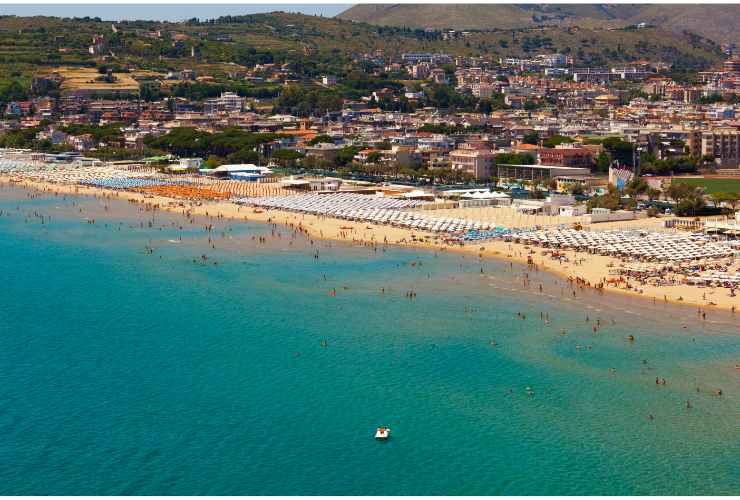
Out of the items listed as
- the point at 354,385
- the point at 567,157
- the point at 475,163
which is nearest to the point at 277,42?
the point at 567,157

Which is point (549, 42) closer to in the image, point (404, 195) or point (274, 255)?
point (404, 195)

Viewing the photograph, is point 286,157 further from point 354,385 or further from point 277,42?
point 277,42

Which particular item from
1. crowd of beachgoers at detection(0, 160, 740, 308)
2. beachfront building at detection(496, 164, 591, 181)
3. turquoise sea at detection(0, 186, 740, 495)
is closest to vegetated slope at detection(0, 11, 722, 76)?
crowd of beachgoers at detection(0, 160, 740, 308)

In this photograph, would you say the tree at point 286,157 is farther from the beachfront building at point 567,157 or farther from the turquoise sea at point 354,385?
the turquoise sea at point 354,385

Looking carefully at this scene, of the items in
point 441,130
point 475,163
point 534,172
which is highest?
point 475,163

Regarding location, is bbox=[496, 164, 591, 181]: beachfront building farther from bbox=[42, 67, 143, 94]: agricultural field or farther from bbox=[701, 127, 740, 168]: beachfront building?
bbox=[42, 67, 143, 94]: agricultural field

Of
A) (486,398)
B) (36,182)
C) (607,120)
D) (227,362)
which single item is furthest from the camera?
(607,120)

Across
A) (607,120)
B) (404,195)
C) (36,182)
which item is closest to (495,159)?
(404,195)

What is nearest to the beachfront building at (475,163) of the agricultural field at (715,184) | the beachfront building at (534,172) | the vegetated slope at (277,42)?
the beachfront building at (534,172)
